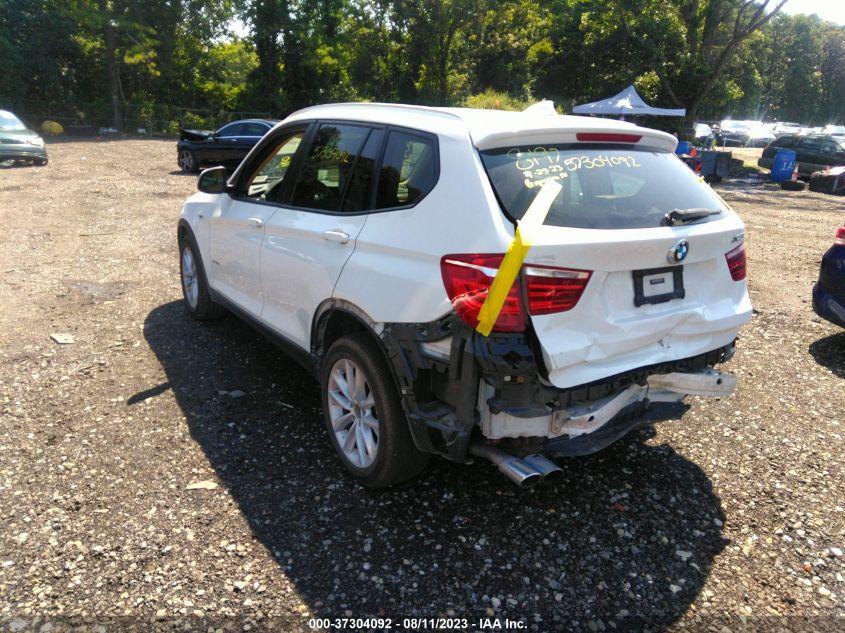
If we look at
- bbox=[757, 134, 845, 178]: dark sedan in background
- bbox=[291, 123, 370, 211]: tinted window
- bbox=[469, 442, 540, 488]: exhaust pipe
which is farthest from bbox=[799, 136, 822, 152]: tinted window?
bbox=[469, 442, 540, 488]: exhaust pipe

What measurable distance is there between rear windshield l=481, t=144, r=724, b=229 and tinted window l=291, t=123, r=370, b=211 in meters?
1.02

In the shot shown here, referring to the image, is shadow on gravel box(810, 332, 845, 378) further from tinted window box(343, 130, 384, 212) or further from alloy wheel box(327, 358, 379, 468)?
tinted window box(343, 130, 384, 212)

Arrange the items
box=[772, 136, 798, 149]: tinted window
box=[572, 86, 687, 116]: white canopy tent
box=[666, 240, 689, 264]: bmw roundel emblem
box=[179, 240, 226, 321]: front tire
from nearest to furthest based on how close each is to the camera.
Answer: box=[666, 240, 689, 264]: bmw roundel emblem
box=[179, 240, 226, 321]: front tire
box=[772, 136, 798, 149]: tinted window
box=[572, 86, 687, 116]: white canopy tent

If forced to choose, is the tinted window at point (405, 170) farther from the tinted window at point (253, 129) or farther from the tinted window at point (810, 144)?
the tinted window at point (810, 144)

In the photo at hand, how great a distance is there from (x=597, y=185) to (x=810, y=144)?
23.6 meters

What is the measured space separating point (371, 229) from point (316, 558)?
1580 millimetres

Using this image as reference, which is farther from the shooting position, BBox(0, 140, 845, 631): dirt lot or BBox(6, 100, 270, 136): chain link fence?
BBox(6, 100, 270, 136): chain link fence

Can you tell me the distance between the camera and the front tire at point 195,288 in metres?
5.44

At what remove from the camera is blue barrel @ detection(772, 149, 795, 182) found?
20703 mm

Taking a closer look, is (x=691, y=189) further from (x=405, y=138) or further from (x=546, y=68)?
(x=546, y=68)

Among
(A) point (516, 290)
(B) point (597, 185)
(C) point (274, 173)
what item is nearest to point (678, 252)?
(B) point (597, 185)

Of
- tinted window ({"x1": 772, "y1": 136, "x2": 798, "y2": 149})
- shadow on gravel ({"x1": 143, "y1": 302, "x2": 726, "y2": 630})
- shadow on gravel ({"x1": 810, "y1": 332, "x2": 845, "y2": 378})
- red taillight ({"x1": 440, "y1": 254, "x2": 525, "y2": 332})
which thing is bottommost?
shadow on gravel ({"x1": 143, "y1": 302, "x2": 726, "y2": 630})

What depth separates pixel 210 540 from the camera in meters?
3.00

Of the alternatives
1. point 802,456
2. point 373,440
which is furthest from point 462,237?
point 802,456
